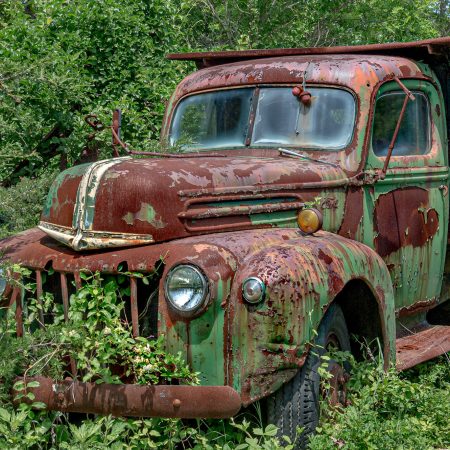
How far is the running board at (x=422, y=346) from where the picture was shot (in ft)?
17.7

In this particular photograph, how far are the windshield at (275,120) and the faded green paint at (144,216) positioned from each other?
4.21 ft

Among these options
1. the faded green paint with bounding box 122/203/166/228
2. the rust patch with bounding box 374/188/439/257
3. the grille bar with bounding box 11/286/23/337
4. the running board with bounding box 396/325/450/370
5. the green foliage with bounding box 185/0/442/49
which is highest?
the green foliage with bounding box 185/0/442/49

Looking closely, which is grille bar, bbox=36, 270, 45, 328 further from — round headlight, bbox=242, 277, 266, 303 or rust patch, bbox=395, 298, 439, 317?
rust patch, bbox=395, 298, 439, 317

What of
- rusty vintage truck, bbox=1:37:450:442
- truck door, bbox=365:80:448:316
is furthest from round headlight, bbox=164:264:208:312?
truck door, bbox=365:80:448:316

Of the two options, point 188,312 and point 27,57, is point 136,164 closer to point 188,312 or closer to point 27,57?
point 188,312

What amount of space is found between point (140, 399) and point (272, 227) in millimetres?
1272

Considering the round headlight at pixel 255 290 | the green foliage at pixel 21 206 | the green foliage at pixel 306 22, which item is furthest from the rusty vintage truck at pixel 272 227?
the green foliage at pixel 306 22

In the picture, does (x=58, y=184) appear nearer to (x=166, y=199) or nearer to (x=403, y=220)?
(x=166, y=199)

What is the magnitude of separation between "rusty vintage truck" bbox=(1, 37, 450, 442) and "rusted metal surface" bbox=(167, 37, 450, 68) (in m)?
0.01

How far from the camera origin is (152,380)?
418cm

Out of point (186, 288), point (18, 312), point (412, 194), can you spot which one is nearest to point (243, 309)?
point (186, 288)

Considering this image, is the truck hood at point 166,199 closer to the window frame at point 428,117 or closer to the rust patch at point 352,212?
the rust patch at point 352,212

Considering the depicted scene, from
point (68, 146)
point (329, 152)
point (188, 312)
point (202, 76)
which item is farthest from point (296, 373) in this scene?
point (68, 146)

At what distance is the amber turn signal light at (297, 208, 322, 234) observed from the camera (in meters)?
4.69
